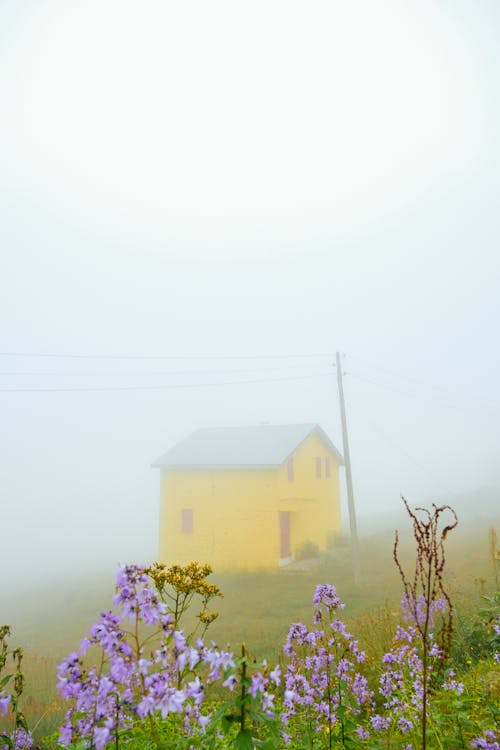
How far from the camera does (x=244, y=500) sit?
2748 centimetres

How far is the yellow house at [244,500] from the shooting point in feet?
88.5

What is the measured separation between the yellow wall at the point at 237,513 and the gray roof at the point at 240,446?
608mm

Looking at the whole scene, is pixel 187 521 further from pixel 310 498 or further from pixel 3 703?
pixel 3 703

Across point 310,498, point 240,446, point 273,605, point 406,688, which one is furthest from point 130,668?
point 310,498

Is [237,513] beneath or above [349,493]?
beneath

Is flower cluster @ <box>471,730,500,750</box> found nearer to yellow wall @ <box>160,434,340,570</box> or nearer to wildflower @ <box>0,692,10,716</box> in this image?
wildflower @ <box>0,692,10,716</box>

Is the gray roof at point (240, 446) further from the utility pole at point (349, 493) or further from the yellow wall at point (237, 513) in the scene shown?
the utility pole at point (349, 493)

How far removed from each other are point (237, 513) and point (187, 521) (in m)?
3.51

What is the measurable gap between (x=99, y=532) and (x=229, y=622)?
201 feet

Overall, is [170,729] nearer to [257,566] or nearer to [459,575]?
[459,575]

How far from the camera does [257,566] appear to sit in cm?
2616

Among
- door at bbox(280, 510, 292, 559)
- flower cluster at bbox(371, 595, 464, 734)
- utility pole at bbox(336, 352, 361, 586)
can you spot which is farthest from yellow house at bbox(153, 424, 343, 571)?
flower cluster at bbox(371, 595, 464, 734)

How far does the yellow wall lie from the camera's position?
87.9 ft

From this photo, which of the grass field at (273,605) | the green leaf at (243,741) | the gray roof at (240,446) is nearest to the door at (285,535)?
the grass field at (273,605)
